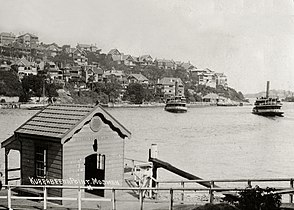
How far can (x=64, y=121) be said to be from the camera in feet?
51.9

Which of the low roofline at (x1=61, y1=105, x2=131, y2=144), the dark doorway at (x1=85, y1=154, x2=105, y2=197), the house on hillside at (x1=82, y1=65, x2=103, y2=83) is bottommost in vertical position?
the dark doorway at (x1=85, y1=154, x2=105, y2=197)

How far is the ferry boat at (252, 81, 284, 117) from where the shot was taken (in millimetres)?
132625

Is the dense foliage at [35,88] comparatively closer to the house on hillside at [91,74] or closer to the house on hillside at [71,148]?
the house on hillside at [91,74]

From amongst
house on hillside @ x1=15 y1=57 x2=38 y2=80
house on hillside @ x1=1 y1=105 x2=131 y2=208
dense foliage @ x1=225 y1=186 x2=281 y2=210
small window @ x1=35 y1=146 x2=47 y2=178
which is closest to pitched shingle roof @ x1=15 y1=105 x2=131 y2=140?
house on hillside @ x1=1 y1=105 x2=131 y2=208

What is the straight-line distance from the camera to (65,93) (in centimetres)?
15950

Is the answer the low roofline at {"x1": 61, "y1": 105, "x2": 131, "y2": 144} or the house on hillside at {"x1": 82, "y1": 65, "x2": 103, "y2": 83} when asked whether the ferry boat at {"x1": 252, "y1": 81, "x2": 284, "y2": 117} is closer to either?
the house on hillside at {"x1": 82, "y1": 65, "x2": 103, "y2": 83}

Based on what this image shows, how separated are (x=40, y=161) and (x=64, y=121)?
1.59 metres

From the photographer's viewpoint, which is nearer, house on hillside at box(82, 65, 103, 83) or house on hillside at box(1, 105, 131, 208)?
house on hillside at box(1, 105, 131, 208)

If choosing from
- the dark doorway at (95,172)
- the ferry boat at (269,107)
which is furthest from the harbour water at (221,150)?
the ferry boat at (269,107)

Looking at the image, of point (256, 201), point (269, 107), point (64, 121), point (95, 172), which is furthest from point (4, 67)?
point (256, 201)

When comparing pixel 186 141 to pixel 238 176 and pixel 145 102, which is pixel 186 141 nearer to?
pixel 238 176

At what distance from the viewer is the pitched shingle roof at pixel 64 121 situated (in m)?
Answer: 15.1

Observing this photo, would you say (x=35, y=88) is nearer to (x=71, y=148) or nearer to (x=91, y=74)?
(x=91, y=74)

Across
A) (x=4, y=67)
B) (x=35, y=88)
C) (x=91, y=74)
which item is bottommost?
(x=35, y=88)
